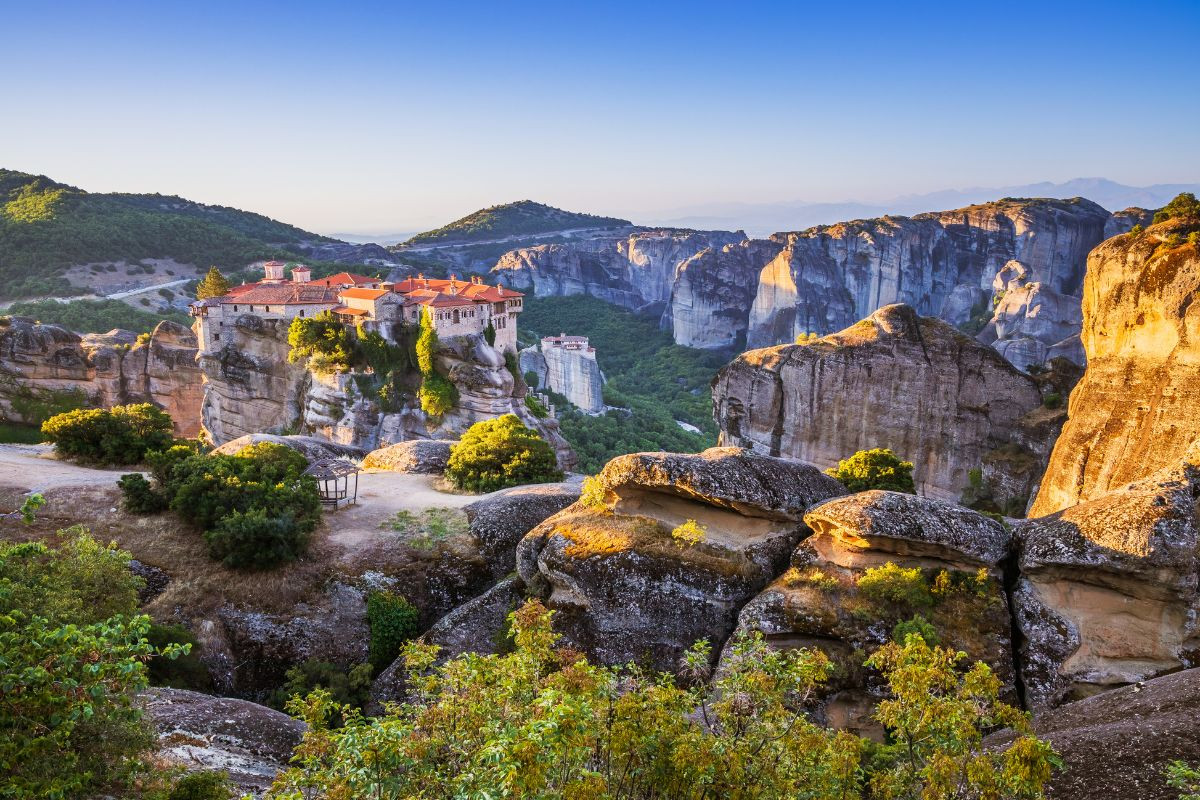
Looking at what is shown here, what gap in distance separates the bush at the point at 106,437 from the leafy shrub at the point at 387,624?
39.1 feet

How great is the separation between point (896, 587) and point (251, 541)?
16.3 m

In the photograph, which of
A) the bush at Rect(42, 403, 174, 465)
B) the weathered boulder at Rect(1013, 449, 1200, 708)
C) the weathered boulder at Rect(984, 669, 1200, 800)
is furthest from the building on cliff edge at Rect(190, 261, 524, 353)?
the weathered boulder at Rect(984, 669, 1200, 800)

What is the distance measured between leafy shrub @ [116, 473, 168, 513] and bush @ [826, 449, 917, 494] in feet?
69.0

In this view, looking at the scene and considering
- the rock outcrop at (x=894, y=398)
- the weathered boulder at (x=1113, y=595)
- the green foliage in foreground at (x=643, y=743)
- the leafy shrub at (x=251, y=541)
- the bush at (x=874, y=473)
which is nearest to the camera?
the green foliage in foreground at (x=643, y=743)

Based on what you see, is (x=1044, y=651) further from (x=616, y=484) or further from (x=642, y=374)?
(x=642, y=374)

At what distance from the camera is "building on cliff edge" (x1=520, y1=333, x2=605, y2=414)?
263 feet

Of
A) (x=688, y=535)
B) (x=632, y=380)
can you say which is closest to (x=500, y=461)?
(x=688, y=535)

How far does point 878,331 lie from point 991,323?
39.6 metres

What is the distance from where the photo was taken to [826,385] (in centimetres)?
4053

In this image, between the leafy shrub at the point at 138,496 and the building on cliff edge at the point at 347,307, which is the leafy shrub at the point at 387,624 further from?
the building on cliff edge at the point at 347,307

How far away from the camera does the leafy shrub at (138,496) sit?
22359mm

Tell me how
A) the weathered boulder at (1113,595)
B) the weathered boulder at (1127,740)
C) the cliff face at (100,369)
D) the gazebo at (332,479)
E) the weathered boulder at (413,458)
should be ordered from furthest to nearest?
the cliff face at (100,369) < the weathered boulder at (413,458) < the gazebo at (332,479) < the weathered boulder at (1113,595) < the weathered boulder at (1127,740)

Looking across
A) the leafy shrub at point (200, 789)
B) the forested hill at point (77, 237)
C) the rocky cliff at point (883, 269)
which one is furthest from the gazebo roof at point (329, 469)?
the rocky cliff at point (883, 269)

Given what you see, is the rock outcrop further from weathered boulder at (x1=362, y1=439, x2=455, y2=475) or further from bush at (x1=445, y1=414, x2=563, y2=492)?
weathered boulder at (x1=362, y1=439, x2=455, y2=475)
